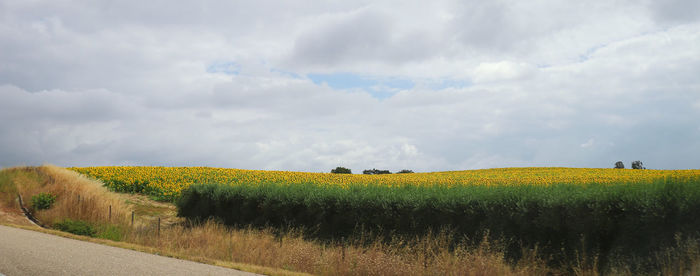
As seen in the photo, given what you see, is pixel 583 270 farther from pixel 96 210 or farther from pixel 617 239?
pixel 96 210

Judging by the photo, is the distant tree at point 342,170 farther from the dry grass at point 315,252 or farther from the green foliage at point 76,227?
the green foliage at point 76,227

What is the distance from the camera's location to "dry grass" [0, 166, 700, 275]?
438 inches

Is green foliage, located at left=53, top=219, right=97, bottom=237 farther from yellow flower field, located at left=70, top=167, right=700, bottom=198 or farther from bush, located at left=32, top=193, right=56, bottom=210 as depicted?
yellow flower field, located at left=70, top=167, right=700, bottom=198

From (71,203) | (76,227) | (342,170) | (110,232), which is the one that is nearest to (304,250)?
(110,232)

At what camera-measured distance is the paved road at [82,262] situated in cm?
985

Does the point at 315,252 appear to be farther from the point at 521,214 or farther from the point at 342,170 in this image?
the point at 342,170

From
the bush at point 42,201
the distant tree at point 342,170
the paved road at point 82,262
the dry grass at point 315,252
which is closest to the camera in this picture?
the paved road at point 82,262

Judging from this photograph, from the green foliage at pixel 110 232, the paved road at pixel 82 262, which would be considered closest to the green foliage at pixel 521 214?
the green foliage at pixel 110 232

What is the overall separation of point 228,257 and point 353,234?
4.54 meters

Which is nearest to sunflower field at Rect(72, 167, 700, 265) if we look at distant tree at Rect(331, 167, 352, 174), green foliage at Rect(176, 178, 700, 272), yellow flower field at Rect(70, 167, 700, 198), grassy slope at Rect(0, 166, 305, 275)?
green foliage at Rect(176, 178, 700, 272)

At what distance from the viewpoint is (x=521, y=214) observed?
12898mm

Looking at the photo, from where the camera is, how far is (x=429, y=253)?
44.4 ft

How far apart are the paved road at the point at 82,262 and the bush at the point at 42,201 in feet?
32.4

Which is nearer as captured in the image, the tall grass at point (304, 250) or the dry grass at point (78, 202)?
the tall grass at point (304, 250)
